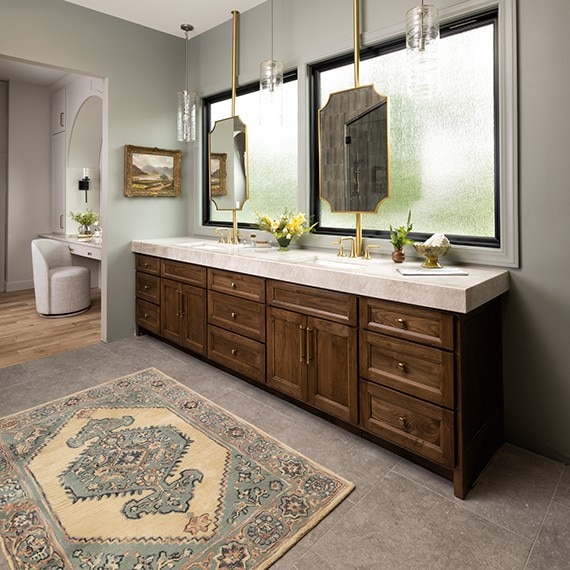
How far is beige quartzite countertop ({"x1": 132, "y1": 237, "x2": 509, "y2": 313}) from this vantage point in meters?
1.89

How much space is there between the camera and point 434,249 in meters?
2.33

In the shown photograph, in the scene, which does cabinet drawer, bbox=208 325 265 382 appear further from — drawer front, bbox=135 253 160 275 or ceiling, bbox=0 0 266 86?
ceiling, bbox=0 0 266 86

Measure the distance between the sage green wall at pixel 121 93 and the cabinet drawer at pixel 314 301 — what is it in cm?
199

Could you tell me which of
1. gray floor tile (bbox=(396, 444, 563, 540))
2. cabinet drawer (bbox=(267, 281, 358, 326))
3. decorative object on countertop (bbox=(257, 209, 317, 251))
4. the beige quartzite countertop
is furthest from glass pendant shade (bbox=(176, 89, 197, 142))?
gray floor tile (bbox=(396, 444, 563, 540))

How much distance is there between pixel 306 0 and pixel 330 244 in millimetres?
1763

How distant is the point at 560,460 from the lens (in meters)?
2.15

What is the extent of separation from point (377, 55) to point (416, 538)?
2734 mm

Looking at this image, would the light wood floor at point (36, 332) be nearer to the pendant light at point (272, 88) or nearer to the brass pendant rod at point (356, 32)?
the pendant light at point (272, 88)

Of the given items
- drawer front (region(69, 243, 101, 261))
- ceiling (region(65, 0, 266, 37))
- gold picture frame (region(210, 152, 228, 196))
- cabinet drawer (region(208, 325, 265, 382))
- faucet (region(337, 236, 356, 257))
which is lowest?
cabinet drawer (region(208, 325, 265, 382))

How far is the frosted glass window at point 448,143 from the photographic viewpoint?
2410 mm

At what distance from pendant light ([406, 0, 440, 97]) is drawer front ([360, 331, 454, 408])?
1362mm

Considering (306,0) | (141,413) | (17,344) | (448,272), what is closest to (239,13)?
(306,0)

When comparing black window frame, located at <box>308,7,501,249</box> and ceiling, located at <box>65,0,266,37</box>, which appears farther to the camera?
ceiling, located at <box>65,0,266,37</box>

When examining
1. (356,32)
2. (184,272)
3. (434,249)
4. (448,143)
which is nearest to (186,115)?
(184,272)
